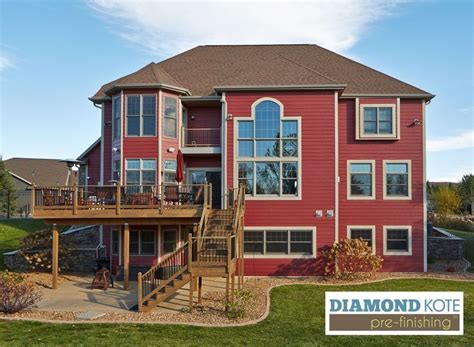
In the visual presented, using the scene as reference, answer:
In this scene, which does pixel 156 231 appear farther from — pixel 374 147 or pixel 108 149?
pixel 374 147

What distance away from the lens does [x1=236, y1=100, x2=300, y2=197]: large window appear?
58.9ft

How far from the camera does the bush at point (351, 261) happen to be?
16859 mm

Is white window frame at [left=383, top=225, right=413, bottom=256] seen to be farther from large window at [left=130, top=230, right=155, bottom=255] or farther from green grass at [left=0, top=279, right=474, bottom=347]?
large window at [left=130, top=230, right=155, bottom=255]

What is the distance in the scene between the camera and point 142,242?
60.1 feet

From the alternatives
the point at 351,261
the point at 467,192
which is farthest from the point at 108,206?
the point at 467,192

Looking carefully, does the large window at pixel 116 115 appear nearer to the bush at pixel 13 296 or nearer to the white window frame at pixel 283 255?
the white window frame at pixel 283 255

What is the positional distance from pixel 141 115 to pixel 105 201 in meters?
4.08

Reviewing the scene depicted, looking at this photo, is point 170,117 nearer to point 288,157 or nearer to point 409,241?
point 288,157

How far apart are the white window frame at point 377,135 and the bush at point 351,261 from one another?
471 centimetres

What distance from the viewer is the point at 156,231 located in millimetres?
18203

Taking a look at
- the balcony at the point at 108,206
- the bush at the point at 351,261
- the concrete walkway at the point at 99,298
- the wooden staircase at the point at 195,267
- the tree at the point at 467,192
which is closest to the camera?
the wooden staircase at the point at 195,267

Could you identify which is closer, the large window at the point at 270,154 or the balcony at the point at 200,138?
the large window at the point at 270,154

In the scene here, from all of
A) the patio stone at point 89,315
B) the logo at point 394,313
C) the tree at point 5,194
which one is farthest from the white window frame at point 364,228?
the tree at point 5,194

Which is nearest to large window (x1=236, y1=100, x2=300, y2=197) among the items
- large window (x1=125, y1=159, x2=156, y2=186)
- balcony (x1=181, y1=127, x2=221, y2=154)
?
balcony (x1=181, y1=127, x2=221, y2=154)
